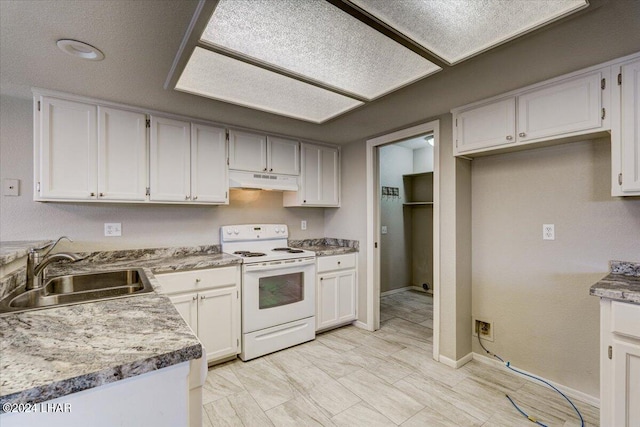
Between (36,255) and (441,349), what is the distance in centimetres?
303

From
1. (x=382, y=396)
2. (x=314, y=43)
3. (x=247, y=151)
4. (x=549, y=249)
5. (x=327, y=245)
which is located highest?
(x=314, y=43)

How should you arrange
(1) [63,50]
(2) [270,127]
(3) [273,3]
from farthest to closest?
(2) [270,127] < (1) [63,50] < (3) [273,3]

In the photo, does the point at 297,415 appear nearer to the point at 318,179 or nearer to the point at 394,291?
the point at 318,179

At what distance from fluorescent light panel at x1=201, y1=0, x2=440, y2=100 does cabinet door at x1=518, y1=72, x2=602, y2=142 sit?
864mm

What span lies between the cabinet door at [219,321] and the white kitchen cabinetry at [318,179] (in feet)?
4.30

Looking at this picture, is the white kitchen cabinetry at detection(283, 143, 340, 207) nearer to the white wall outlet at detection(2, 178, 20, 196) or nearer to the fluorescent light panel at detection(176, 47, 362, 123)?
the fluorescent light panel at detection(176, 47, 362, 123)

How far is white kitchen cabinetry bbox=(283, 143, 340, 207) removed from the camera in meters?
3.39

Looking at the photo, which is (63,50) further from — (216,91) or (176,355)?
(176,355)

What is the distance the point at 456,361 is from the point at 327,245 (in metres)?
1.93

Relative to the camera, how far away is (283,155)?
10.6 ft

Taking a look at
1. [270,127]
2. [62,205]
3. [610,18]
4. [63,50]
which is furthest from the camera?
[270,127]

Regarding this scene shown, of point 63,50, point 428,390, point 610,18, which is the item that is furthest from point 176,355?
point 610,18

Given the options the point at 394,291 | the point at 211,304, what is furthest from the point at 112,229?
the point at 394,291

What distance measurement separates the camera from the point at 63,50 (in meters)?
1.54
